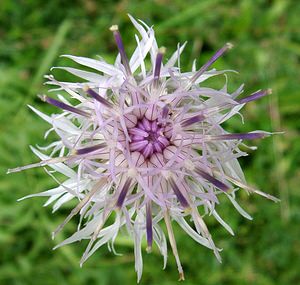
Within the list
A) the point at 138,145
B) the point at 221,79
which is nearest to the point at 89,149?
the point at 138,145

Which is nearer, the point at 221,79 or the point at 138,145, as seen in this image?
the point at 138,145

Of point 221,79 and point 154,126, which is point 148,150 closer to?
point 154,126

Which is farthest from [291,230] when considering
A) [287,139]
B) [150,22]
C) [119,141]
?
[119,141]

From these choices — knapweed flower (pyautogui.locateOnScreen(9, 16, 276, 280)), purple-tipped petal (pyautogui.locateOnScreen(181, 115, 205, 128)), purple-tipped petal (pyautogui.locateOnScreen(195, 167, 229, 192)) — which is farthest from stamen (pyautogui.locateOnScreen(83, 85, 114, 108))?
purple-tipped petal (pyautogui.locateOnScreen(195, 167, 229, 192))

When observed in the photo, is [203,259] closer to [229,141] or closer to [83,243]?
[83,243]

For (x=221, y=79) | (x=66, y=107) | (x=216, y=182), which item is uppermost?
(x=66, y=107)

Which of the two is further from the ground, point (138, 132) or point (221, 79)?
point (138, 132)

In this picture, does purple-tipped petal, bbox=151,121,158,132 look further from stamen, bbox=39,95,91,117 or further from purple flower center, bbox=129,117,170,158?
stamen, bbox=39,95,91,117
